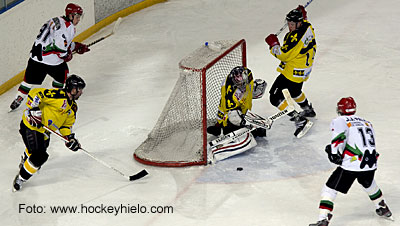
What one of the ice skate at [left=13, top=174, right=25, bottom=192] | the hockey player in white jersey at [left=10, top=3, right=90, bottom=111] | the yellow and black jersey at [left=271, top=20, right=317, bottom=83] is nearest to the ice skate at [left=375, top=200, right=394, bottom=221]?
the yellow and black jersey at [left=271, top=20, right=317, bottom=83]

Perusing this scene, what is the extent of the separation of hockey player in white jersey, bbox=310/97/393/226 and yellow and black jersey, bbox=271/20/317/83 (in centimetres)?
130

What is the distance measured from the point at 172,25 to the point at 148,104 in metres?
2.22

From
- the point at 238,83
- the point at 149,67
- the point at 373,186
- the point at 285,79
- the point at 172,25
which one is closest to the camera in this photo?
the point at 373,186

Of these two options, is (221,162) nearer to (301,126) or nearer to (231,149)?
(231,149)

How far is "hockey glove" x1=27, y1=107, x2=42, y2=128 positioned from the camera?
4902 millimetres

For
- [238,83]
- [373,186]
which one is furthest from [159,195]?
[373,186]

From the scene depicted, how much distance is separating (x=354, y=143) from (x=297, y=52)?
4.83ft

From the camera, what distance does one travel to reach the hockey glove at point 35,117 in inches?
193

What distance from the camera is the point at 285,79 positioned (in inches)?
231

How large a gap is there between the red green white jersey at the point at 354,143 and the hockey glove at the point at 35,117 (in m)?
1.84

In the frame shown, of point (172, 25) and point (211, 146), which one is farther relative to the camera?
point (172, 25)

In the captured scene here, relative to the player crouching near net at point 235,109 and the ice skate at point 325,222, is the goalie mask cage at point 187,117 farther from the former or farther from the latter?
the ice skate at point 325,222

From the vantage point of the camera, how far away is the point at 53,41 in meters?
6.10

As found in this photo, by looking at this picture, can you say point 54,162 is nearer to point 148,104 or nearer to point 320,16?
point 148,104
